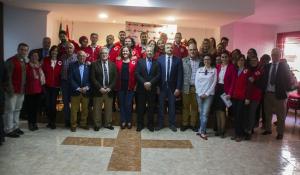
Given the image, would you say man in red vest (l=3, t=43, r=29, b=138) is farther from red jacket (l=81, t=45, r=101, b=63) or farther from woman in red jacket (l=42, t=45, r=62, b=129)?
red jacket (l=81, t=45, r=101, b=63)

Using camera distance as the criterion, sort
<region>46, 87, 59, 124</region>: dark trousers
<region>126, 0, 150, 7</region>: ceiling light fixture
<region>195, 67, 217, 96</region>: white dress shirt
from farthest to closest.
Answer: <region>126, 0, 150, 7</region>: ceiling light fixture
<region>46, 87, 59, 124</region>: dark trousers
<region>195, 67, 217, 96</region>: white dress shirt

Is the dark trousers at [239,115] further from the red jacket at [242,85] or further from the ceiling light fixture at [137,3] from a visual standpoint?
the ceiling light fixture at [137,3]

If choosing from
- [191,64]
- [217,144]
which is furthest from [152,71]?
[217,144]

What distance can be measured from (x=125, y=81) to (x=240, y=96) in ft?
6.71

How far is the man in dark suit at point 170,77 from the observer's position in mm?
5895

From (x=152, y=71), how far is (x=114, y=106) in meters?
1.18

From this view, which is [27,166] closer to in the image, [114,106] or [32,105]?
[32,105]

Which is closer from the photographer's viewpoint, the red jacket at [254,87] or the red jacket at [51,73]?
the red jacket at [254,87]

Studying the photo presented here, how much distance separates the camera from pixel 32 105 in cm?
566

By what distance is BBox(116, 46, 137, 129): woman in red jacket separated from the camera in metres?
5.93

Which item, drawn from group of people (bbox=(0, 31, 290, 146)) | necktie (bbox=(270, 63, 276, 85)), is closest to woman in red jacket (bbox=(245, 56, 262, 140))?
group of people (bbox=(0, 31, 290, 146))

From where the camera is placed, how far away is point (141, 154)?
180 inches

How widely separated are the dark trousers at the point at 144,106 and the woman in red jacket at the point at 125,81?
0.58 ft

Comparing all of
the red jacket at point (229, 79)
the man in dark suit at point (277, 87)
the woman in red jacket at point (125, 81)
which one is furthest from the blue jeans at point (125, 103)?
the man in dark suit at point (277, 87)
